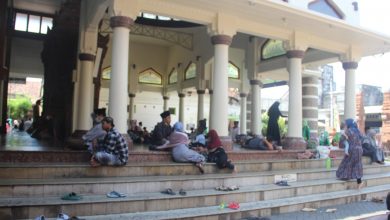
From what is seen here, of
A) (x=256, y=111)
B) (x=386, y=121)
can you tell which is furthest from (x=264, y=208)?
(x=386, y=121)

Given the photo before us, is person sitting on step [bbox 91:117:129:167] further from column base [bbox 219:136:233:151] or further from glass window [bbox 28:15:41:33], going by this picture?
glass window [bbox 28:15:41:33]

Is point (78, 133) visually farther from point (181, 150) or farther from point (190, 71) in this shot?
point (190, 71)

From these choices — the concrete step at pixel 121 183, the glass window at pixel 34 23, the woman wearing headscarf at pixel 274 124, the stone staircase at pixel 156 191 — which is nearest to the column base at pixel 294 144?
the woman wearing headscarf at pixel 274 124

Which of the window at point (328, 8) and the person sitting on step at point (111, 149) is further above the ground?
the window at point (328, 8)

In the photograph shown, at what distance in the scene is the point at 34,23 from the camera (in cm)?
1552

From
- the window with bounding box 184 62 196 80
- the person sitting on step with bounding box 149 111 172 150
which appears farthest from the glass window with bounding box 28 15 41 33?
the person sitting on step with bounding box 149 111 172 150

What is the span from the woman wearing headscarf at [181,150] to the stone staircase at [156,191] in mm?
161

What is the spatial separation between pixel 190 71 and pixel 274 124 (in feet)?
29.0

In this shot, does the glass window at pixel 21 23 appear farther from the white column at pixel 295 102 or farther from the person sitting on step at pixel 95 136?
the white column at pixel 295 102

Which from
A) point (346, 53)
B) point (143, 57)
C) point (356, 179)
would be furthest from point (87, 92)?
point (143, 57)

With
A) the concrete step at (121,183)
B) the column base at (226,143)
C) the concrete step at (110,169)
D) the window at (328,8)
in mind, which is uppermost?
the window at (328,8)

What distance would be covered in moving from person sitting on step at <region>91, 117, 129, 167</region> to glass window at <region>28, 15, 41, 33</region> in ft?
36.2

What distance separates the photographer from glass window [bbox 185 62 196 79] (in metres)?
18.2

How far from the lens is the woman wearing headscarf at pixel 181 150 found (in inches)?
284
